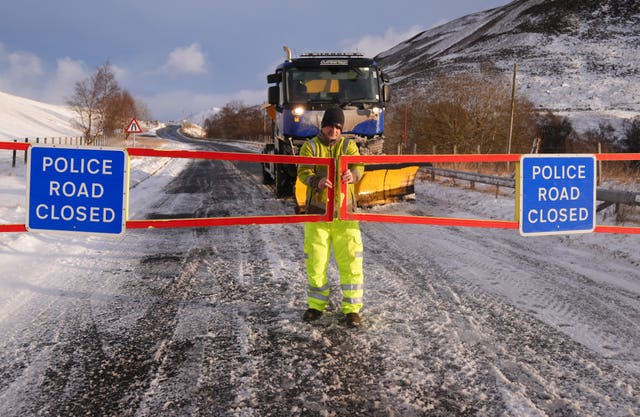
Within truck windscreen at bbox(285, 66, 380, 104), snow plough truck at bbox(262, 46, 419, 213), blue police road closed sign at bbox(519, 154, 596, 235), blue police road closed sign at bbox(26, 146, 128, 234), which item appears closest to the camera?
blue police road closed sign at bbox(26, 146, 128, 234)

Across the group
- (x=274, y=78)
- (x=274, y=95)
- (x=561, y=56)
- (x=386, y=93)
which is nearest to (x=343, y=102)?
(x=386, y=93)

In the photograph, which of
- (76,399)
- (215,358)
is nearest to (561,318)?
(215,358)

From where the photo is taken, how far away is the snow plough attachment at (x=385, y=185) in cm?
863

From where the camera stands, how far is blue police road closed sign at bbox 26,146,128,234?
361cm

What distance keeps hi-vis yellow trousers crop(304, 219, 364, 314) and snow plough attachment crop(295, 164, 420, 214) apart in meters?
4.54

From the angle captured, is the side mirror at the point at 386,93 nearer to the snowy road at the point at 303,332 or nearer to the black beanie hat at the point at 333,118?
the snowy road at the point at 303,332

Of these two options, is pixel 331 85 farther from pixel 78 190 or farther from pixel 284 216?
pixel 78 190

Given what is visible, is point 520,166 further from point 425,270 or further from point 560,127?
point 560,127

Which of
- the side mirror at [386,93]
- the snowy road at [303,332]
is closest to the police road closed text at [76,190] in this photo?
the snowy road at [303,332]

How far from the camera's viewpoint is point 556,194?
14.0 feet

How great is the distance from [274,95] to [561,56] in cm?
7235

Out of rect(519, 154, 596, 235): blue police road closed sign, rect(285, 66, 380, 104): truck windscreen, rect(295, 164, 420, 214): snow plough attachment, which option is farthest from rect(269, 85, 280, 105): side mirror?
rect(519, 154, 596, 235): blue police road closed sign

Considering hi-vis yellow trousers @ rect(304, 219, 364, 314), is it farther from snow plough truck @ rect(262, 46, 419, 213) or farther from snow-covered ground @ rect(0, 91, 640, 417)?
snow plough truck @ rect(262, 46, 419, 213)

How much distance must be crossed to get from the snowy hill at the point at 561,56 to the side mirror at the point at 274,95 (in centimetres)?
4035
